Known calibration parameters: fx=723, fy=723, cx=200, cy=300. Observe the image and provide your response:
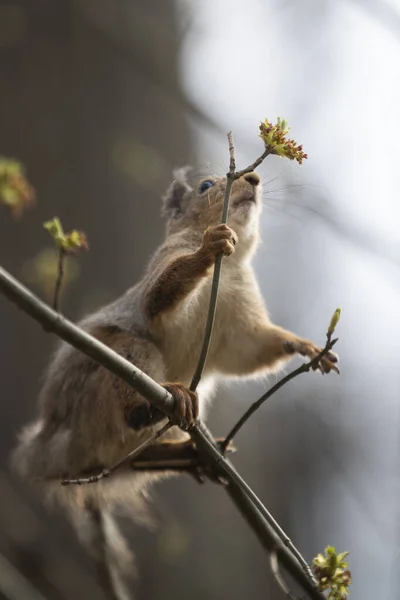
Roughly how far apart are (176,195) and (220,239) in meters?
0.66

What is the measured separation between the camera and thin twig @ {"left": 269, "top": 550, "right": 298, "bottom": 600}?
1090 millimetres

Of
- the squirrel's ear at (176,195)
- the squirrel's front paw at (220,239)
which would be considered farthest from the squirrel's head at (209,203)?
the squirrel's front paw at (220,239)

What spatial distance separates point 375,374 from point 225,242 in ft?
A: 3.48

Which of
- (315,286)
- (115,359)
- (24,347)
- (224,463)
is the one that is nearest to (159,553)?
(24,347)

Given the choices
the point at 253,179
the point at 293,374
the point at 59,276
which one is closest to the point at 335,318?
the point at 293,374

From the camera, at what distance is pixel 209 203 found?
1.64 metres

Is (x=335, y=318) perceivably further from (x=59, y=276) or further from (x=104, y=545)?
(x=104, y=545)

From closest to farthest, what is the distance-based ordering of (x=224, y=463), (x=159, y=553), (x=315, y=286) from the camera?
1. (x=224, y=463)
2. (x=315, y=286)
3. (x=159, y=553)

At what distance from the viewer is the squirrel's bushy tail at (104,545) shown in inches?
69.0

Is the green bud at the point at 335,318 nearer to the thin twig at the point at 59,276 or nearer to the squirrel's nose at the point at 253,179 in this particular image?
the thin twig at the point at 59,276

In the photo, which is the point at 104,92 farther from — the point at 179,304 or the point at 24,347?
the point at 179,304

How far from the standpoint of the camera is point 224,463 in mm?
1078

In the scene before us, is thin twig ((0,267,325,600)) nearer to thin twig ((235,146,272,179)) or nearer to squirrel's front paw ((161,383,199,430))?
squirrel's front paw ((161,383,199,430))

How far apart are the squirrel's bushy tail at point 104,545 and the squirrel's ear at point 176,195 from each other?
28.7 inches
